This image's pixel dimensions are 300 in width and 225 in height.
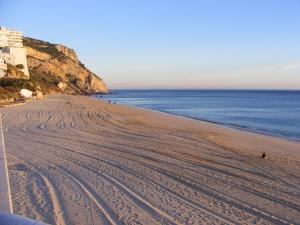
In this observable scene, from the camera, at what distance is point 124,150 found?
40.3ft

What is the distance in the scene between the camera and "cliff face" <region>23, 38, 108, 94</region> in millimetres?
89225

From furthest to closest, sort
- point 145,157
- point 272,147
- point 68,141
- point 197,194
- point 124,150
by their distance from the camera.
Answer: point 272,147 < point 68,141 < point 124,150 < point 145,157 < point 197,194

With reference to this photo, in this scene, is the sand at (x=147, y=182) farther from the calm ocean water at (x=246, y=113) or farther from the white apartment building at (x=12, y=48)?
the white apartment building at (x=12, y=48)

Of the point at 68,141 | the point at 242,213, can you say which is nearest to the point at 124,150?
the point at 68,141

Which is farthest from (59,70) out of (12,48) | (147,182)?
(147,182)

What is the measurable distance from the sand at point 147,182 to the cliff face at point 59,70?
217 ft

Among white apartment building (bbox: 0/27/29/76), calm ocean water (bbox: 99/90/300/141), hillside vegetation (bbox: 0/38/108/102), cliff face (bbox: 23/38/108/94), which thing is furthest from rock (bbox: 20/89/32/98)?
cliff face (bbox: 23/38/108/94)

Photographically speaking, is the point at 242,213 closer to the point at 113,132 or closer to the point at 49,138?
the point at 49,138

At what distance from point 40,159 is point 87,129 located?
751 centimetres

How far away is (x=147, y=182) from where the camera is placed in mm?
8281

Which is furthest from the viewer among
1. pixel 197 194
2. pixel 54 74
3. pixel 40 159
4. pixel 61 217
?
pixel 54 74

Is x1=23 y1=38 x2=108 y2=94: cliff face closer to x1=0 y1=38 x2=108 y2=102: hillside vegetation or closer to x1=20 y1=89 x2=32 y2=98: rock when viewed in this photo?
x1=0 y1=38 x2=108 y2=102: hillside vegetation

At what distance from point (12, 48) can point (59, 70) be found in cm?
3301

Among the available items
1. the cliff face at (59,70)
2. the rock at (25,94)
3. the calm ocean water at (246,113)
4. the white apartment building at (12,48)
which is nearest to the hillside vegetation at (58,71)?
the cliff face at (59,70)
